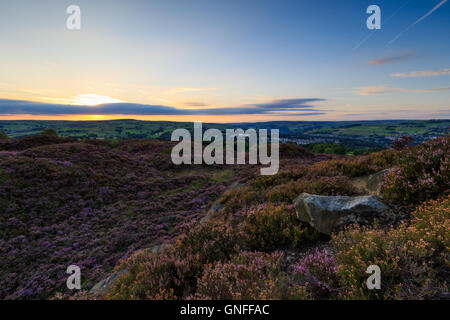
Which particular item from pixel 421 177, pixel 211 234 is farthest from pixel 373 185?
pixel 211 234

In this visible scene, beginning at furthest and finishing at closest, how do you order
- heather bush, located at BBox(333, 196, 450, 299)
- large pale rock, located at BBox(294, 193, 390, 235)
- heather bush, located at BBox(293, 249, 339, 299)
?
large pale rock, located at BBox(294, 193, 390, 235)
heather bush, located at BBox(293, 249, 339, 299)
heather bush, located at BBox(333, 196, 450, 299)

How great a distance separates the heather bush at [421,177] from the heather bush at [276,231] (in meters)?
3.08

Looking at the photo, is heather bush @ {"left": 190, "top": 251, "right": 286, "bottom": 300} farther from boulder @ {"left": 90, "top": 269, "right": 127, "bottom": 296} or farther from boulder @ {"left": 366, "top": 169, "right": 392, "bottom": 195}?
boulder @ {"left": 366, "top": 169, "right": 392, "bottom": 195}

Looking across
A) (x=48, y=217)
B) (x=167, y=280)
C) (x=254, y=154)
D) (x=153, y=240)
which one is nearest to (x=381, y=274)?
(x=167, y=280)

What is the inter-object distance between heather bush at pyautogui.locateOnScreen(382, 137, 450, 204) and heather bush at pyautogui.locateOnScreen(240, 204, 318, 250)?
308cm

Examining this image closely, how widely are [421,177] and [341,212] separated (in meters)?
2.97

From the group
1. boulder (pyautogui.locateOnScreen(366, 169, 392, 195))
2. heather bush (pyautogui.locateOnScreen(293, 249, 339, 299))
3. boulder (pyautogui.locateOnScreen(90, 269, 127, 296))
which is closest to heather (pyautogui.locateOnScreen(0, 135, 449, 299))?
heather bush (pyautogui.locateOnScreen(293, 249, 339, 299))

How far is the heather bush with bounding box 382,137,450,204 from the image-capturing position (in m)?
5.33

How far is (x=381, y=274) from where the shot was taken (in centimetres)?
297

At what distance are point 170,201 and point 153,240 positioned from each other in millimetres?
6354

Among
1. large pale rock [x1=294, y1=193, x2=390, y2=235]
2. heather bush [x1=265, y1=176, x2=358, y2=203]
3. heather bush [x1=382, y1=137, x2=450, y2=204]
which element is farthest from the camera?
heather bush [x1=265, y1=176, x2=358, y2=203]

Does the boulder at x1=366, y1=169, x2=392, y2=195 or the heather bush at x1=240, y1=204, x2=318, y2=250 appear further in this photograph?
the boulder at x1=366, y1=169, x2=392, y2=195

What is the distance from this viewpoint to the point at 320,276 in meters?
3.34

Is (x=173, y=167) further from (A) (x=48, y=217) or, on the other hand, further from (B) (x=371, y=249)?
(B) (x=371, y=249)
